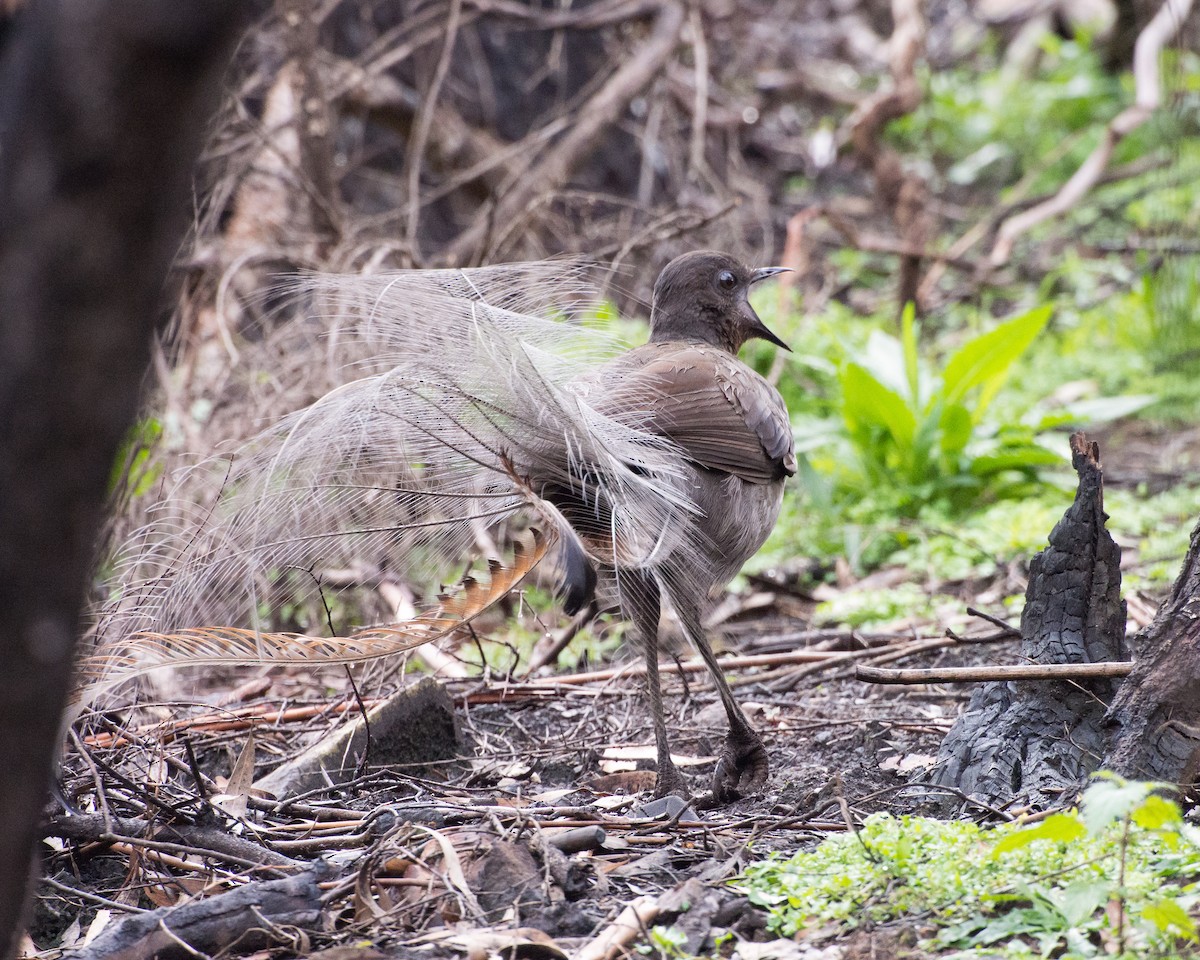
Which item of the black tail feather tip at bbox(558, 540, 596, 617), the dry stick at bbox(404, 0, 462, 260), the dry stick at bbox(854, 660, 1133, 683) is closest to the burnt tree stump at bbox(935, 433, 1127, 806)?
the dry stick at bbox(854, 660, 1133, 683)

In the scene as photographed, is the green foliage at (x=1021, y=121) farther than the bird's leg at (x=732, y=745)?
Yes

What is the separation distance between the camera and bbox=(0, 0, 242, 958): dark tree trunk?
136 cm

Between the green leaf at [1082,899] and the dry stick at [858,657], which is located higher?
the green leaf at [1082,899]

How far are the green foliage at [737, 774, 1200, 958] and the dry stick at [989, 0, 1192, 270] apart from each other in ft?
24.4

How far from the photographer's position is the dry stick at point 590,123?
7309mm

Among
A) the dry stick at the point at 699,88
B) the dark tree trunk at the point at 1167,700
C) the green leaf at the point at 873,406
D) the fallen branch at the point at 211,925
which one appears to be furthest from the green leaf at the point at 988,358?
the fallen branch at the point at 211,925

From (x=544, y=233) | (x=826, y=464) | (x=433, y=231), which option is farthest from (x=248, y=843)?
(x=433, y=231)

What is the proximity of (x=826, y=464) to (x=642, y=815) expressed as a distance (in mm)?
3796

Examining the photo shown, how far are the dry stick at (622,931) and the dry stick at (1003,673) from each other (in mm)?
858

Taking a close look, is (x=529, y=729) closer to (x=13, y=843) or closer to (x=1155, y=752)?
(x=1155, y=752)

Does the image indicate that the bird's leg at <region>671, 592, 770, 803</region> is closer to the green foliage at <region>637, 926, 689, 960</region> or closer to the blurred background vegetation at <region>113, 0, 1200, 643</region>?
the green foliage at <region>637, 926, 689, 960</region>

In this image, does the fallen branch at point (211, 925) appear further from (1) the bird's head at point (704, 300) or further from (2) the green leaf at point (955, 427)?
(2) the green leaf at point (955, 427)

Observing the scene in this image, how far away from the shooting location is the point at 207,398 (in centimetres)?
592

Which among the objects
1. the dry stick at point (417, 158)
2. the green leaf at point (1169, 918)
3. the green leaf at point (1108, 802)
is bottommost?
the green leaf at point (1169, 918)
